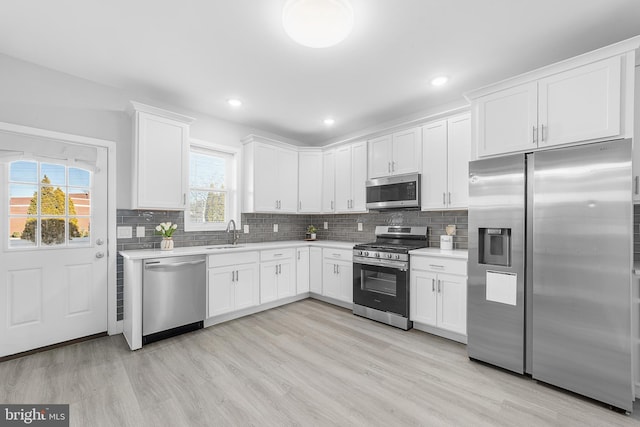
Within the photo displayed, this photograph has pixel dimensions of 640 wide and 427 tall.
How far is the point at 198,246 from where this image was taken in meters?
3.75

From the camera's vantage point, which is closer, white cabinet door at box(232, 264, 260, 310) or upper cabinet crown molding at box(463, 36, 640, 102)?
upper cabinet crown molding at box(463, 36, 640, 102)

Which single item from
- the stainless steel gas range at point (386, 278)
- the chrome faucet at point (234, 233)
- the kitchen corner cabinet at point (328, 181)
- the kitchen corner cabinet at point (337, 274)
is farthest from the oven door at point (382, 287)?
the chrome faucet at point (234, 233)

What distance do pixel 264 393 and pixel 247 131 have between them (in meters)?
3.59

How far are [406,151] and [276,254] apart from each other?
7.45 ft

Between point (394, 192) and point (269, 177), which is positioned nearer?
point (394, 192)

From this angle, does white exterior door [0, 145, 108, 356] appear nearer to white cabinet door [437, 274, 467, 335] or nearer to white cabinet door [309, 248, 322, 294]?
white cabinet door [309, 248, 322, 294]

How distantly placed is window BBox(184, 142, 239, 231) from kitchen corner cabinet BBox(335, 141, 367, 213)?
63.5 inches

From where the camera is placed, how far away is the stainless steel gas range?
3221 millimetres

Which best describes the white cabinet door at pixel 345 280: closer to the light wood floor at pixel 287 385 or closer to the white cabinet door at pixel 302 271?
the white cabinet door at pixel 302 271

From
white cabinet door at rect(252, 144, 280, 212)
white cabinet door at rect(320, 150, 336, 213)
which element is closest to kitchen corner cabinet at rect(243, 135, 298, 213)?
white cabinet door at rect(252, 144, 280, 212)

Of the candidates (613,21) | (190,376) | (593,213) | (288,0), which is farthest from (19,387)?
(613,21)

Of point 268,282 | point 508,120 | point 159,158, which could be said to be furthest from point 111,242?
point 508,120

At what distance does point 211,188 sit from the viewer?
4.03 metres

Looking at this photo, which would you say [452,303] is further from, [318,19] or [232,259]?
[318,19]
